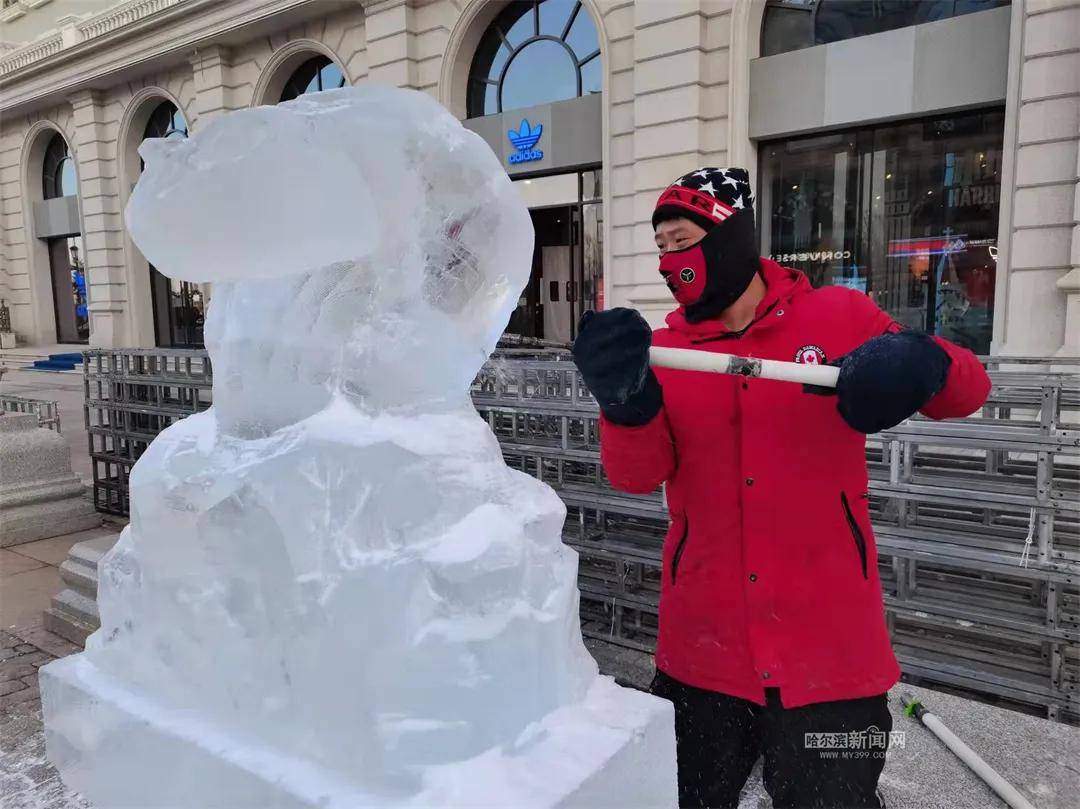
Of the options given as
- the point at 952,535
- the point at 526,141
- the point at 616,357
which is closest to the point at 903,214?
the point at 526,141

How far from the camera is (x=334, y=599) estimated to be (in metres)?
1.18

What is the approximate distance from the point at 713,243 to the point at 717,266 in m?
0.05

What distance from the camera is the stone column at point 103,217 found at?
16.0 metres

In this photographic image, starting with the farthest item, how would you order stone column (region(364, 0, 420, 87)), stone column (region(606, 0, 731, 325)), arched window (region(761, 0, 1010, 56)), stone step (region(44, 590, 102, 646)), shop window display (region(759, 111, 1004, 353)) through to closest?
stone column (region(364, 0, 420, 87)), stone column (region(606, 0, 731, 325)), shop window display (region(759, 111, 1004, 353)), arched window (region(761, 0, 1010, 56)), stone step (region(44, 590, 102, 646))

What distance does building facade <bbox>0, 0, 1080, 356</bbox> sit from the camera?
6801 millimetres

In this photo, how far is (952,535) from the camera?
2977 millimetres

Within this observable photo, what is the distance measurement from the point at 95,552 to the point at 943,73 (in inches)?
316

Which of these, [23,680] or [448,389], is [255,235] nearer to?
[448,389]

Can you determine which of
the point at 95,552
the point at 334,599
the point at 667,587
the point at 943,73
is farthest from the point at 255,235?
the point at 943,73

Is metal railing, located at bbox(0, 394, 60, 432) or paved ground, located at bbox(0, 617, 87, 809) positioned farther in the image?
metal railing, located at bbox(0, 394, 60, 432)

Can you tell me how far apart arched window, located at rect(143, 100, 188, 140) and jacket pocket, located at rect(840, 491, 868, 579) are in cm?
1707

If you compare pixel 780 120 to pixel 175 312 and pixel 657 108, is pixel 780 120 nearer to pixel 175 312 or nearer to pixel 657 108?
pixel 657 108

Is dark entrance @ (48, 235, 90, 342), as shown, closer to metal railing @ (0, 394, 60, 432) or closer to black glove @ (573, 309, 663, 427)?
metal railing @ (0, 394, 60, 432)

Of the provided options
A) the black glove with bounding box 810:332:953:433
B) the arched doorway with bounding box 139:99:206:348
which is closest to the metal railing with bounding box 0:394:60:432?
the black glove with bounding box 810:332:953:433
